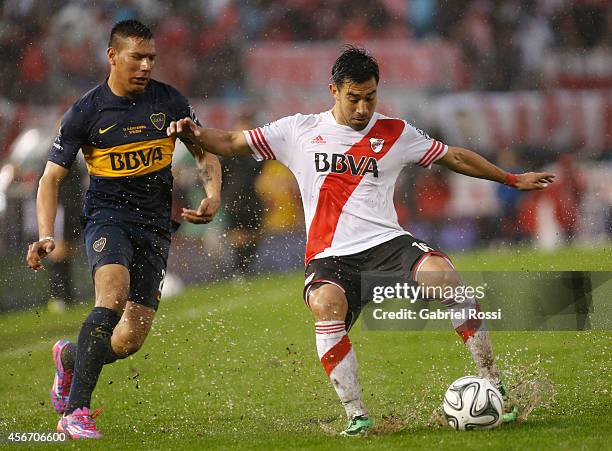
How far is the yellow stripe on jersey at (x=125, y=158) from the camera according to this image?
6.72 meters

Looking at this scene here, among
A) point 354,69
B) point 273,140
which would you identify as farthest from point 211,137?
point 354,69

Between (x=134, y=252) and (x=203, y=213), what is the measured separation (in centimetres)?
90

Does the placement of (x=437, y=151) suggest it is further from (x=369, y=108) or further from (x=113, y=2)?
(x=113, y=2)

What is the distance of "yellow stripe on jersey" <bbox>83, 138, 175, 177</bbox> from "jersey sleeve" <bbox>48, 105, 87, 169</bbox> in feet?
0.46

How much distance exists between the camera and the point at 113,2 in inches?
671

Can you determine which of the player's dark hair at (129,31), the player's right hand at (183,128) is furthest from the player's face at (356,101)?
the player's dark hair at (129,31)

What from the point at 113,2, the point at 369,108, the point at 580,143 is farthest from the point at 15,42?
Answer: the point at 369,108

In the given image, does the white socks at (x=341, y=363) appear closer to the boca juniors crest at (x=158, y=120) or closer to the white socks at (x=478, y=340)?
the white socks at (x=478, y=340)

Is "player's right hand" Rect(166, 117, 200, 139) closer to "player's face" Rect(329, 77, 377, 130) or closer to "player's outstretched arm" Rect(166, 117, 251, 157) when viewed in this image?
"player's outstretched arm" Rect(166, 117, 251, 157)

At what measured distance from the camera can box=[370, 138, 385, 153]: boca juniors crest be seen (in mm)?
6348

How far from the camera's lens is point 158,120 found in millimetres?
6797

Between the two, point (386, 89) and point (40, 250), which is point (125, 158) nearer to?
point (40, 250)

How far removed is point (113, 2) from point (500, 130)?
6610 mm
